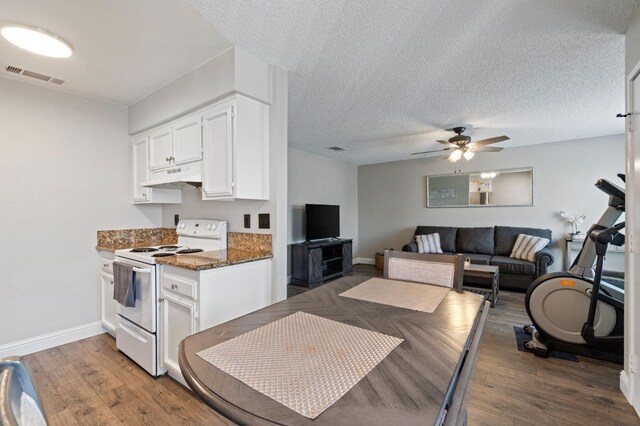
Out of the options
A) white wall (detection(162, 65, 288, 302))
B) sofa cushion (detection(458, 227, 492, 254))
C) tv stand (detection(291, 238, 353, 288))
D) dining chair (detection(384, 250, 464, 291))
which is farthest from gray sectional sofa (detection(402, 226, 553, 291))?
white wall (detection(162, 65, 288, 302))

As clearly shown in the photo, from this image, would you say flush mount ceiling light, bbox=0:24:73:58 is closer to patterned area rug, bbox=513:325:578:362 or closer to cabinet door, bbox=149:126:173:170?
cabinet door, bbox=149:126:173:170

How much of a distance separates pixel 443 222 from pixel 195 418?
5.46m

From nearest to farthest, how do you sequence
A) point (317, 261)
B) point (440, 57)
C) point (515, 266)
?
point (440, 57) < point (515, 266) < point (317, 261)

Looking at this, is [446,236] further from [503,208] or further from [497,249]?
[503,208]

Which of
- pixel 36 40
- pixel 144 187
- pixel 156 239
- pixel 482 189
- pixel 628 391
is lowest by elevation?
pixel 628 391

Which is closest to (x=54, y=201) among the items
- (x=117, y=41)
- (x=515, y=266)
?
(x=117, y=41)

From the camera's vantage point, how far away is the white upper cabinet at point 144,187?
3.02 m

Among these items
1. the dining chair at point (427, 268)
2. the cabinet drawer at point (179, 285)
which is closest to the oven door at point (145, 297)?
the cabinet drawer at point (179, 285)

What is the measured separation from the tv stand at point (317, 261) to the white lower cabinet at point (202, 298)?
262 centimetres

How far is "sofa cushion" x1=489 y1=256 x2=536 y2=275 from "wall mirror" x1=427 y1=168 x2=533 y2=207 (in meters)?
1.26

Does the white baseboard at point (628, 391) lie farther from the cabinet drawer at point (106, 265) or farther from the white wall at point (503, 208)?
the cabinet drawer at point (106, 265)

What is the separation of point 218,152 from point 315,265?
310 cm

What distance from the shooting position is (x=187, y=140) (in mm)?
2549

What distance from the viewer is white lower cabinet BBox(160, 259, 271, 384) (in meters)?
1.86
